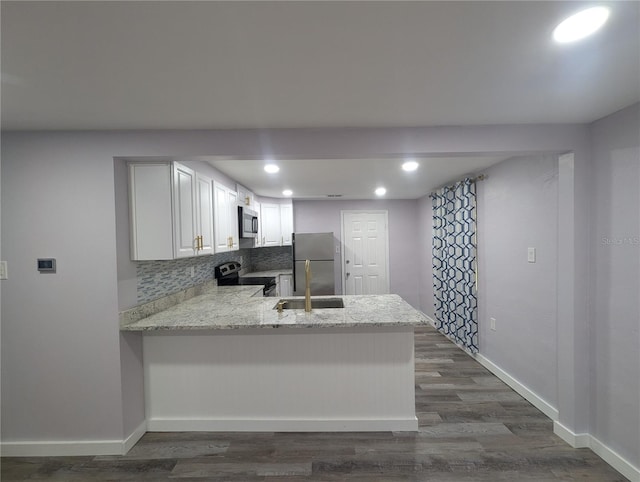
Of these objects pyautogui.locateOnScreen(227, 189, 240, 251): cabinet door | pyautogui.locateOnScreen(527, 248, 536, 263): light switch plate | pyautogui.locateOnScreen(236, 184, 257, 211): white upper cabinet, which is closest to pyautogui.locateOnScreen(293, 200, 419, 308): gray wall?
pyautogui.locateOnScreen(236, 184, 257, 211): white upper cabinet

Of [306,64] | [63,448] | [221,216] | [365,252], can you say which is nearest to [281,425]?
[63,448]

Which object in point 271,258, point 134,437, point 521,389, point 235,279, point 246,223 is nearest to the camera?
point 134,437

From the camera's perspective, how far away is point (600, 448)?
1.96 m

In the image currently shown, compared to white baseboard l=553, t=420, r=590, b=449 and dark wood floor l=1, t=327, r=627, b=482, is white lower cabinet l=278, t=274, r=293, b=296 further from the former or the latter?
white baseboard l=553, t=420, r=590, b=449

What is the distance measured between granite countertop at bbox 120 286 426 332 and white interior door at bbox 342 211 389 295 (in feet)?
9.38

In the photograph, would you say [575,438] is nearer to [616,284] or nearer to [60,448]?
[616,284]

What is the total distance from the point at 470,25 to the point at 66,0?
1.37m

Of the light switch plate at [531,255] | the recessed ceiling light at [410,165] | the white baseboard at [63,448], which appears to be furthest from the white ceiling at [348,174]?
the white baseboard at [63,448]

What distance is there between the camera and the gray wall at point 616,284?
5.71ft

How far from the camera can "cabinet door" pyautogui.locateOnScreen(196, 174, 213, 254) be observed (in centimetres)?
261

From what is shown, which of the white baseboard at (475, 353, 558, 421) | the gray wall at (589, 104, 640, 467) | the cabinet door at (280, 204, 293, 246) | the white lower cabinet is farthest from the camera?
the cabinet door at (280, 204, 293, 246)

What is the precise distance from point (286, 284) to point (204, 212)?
266cm

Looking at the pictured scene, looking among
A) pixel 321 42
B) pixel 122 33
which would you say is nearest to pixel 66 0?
pixel 122 33

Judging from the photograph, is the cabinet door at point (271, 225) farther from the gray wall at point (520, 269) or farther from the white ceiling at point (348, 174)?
the gray wall at point (520, 269)
